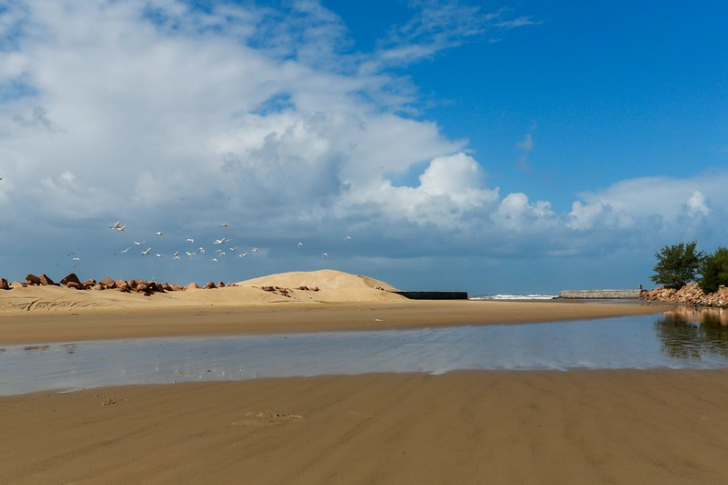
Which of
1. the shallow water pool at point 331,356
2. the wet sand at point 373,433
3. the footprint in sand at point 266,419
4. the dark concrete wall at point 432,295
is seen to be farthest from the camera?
the dark concrete wall at point 432,295

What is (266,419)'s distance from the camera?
6.93m

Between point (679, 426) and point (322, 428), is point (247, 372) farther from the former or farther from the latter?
point (679, 426)

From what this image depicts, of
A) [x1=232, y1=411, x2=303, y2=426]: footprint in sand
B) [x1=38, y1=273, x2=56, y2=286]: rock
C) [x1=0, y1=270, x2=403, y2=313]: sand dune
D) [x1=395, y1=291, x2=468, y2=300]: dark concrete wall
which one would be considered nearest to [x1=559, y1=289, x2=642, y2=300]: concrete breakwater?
[x1=395, y1=291, x2=468, y2=300]: dark concrete wall

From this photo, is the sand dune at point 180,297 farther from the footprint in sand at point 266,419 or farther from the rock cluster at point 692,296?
the rock cluster at point 692,296

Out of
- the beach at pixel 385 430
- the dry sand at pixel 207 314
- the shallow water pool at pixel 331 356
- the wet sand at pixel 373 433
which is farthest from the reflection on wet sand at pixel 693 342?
the dry sand at pixel 207 314

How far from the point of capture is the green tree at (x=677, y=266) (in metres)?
77.6

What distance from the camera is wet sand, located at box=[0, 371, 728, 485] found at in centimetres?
494

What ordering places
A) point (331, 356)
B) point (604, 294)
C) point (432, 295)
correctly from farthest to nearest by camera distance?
1. point (604, 294)
2. point (432, 295)
3. point (331, 356)

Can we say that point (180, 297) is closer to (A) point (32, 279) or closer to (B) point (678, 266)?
(A) point (32, 279)

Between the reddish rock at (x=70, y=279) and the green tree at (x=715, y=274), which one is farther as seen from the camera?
the green tree at (x=715, y=274)

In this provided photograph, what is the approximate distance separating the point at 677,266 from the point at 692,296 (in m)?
17.3

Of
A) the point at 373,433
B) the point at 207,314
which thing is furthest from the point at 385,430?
the point at 207,314

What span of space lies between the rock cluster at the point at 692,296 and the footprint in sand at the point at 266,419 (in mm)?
56294

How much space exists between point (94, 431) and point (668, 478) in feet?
20.4
